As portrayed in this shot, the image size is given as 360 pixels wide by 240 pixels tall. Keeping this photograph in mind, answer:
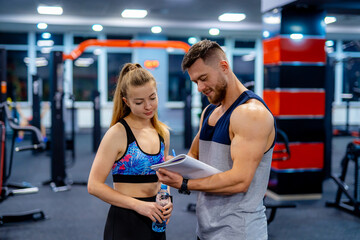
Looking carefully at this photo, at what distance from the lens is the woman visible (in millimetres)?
1401

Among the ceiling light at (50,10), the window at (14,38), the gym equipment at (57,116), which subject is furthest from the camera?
the window at (14,38)

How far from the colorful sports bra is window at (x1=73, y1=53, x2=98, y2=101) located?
10473 mm

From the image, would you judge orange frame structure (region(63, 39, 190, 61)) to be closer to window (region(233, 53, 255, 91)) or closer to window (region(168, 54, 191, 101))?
window (region(168, 54, 191, 101))

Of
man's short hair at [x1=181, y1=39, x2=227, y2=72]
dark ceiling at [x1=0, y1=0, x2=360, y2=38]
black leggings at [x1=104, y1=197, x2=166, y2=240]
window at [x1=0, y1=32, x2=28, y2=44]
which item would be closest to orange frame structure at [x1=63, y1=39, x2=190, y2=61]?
dark ceiling at [x1=0, y1=0, x2=360, y2=38]

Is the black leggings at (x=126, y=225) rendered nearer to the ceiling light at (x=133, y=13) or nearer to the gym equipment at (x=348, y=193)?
the gym equipment at (x=348, y=193)

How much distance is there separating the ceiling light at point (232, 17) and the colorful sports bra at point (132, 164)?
714cm

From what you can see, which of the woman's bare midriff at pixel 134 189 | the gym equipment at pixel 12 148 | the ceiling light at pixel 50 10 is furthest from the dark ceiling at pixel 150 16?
the woman's bare midriff at pixel 134 189

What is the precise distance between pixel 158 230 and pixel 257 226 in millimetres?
407

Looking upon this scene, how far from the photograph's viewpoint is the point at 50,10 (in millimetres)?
7531

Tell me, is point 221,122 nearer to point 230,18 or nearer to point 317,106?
point 317,106

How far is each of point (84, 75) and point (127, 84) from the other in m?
10.7

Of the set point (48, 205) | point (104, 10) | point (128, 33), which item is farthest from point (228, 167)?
point (128, 33)

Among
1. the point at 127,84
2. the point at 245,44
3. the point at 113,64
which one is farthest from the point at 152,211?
the point at 245,44

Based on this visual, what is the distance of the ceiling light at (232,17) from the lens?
8086 millimetres
